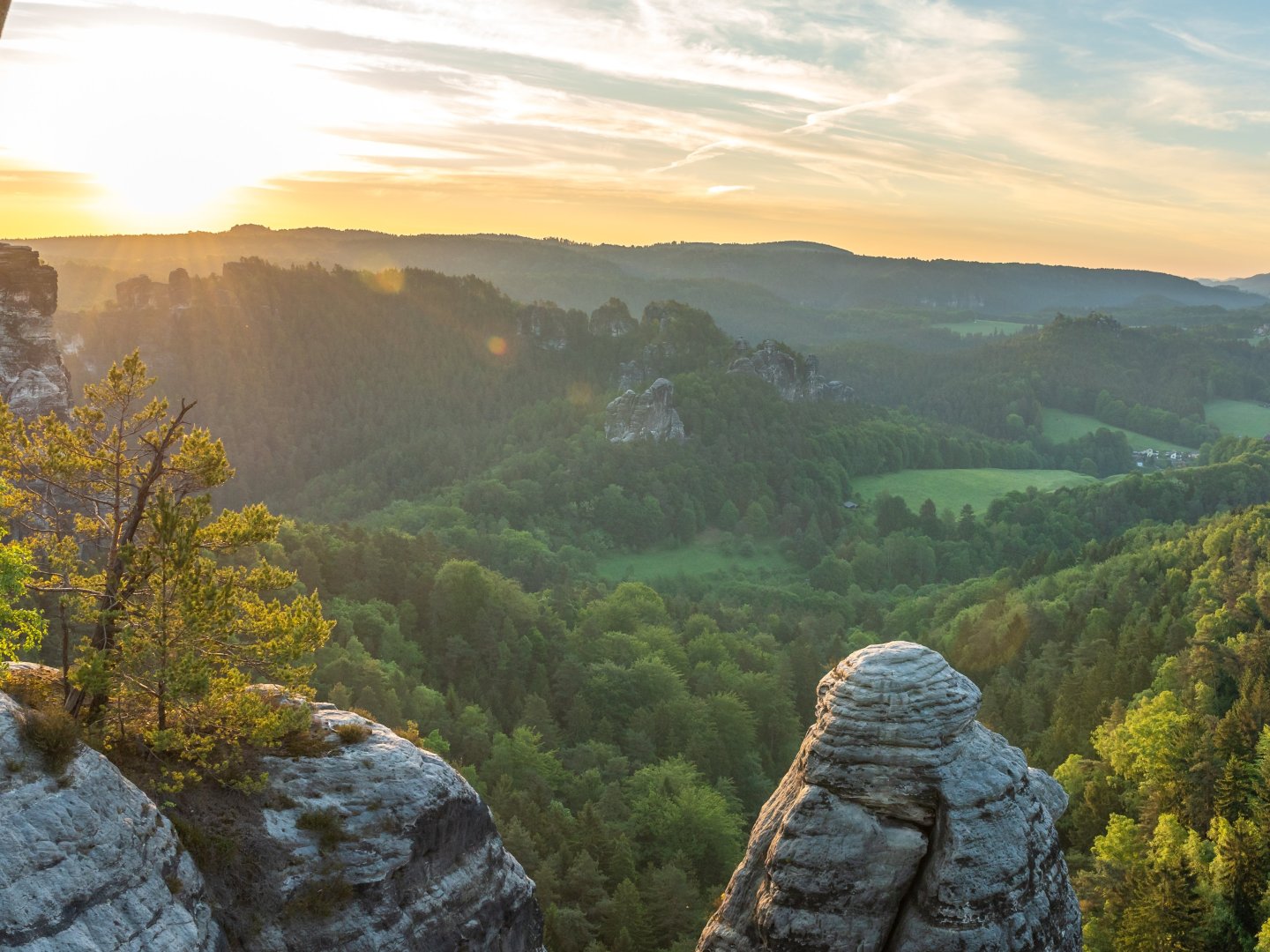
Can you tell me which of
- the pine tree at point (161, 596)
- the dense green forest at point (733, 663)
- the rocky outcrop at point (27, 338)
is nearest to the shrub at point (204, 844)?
the pine tree at point (161, 596)

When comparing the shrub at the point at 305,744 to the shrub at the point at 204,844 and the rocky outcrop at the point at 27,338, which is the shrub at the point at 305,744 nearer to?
the shrub at the point at 204,844

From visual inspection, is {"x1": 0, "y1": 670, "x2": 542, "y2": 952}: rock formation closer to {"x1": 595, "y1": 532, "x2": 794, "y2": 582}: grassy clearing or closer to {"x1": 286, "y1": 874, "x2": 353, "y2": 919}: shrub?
{"x1": 286, "y1": 874, "x2": 353, "y2": 919}: shrub

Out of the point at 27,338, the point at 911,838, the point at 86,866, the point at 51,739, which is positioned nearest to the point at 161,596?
the point at 51,739

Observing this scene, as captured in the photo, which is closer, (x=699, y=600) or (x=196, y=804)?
(x=196, y=804)

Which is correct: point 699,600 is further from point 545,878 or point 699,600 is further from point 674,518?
point 545,878

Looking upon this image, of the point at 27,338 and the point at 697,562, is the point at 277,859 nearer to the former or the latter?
the point at 27,338

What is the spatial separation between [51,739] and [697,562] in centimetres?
14847

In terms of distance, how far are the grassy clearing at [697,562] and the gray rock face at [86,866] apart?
130 metres

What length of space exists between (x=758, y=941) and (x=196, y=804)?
12.3 metres

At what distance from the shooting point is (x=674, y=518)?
17738cm

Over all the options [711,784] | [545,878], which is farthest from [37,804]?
[711,784]

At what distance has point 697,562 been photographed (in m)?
164

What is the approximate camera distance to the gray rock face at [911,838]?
20094 mm

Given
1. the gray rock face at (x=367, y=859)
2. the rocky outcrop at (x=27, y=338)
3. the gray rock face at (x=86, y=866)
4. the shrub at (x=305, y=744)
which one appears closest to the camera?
the gray rock face at (x=86, y=866)
